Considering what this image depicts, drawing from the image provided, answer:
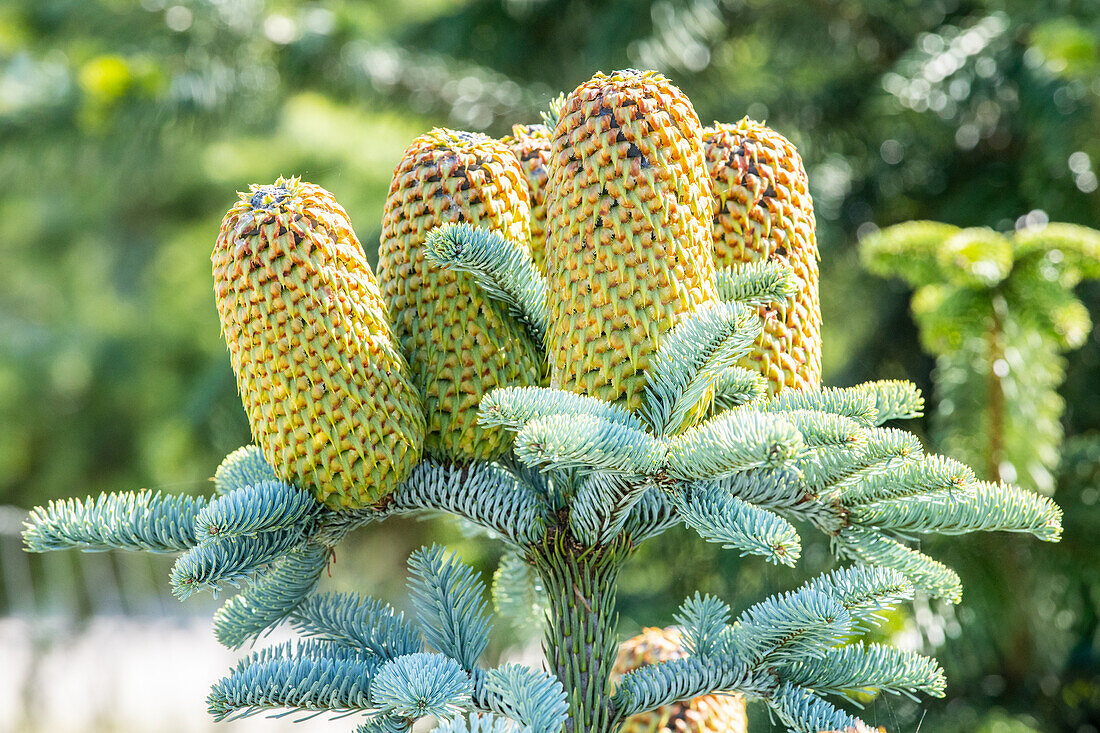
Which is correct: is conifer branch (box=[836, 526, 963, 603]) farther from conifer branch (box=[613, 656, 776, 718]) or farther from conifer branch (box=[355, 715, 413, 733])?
conifer branch (box=[355, 715, 413, 733])

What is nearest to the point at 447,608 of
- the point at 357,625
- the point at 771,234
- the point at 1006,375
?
the point at 357,625

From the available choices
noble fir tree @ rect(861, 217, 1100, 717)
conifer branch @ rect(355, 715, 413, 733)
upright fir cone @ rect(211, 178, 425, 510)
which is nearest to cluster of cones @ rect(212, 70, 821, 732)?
upright fir cone @ rect(211, 178, 425, 510)

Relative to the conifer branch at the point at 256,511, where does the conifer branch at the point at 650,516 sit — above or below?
below

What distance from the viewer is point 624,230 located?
415mm

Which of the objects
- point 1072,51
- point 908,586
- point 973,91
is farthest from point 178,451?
point 908,586

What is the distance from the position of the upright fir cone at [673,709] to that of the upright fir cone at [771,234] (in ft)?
0.59

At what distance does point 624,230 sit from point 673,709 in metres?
0.28

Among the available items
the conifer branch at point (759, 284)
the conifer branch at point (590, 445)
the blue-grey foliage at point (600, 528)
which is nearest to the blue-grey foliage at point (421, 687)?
the blue-grey foliage at point (600, 528)

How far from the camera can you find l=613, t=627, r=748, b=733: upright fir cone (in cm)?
52

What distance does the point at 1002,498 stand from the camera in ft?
1.40

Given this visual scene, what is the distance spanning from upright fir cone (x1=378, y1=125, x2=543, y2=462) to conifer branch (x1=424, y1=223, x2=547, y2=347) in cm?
1

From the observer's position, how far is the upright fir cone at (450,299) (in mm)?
465

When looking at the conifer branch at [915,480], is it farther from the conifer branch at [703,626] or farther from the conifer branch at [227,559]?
the conifer branch at [227,559]

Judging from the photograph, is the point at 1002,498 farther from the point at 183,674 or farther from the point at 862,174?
the point at 183,674
